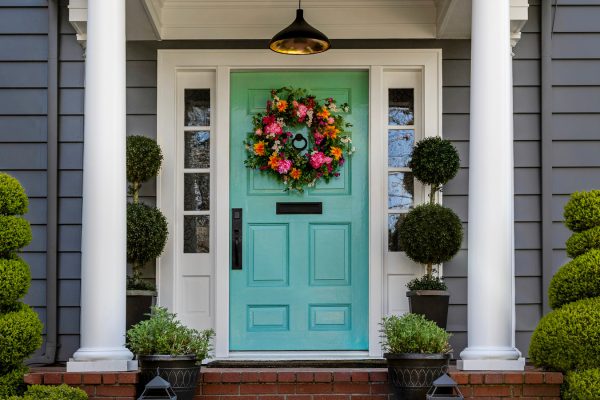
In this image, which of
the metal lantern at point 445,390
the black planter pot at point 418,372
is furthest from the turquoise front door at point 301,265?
the metal lantern at point 445,390

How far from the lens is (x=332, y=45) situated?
19.0ft

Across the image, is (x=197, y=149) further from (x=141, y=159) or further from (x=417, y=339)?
(x=417, y=339)

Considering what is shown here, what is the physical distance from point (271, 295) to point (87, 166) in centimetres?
173

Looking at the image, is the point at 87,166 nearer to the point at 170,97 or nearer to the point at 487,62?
the point at 170,97

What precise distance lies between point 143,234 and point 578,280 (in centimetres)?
260

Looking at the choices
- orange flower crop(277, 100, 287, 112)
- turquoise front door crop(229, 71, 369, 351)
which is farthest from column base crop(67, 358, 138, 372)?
orange flower crop(277, 100, 287, 112)

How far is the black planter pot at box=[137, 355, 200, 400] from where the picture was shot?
4.24m

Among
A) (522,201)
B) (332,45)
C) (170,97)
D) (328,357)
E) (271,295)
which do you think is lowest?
(328,357)

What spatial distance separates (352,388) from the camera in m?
4.50

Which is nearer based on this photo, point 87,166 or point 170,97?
point 87,166

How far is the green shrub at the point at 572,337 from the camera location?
418 centimetres

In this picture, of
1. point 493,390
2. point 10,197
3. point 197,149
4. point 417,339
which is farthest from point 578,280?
point 10,197

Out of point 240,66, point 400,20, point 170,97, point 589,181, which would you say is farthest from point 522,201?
point 170,97

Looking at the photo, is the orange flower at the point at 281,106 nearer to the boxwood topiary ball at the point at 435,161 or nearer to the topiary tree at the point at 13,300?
the boxwood topiary ball at the point at 435,161
